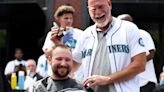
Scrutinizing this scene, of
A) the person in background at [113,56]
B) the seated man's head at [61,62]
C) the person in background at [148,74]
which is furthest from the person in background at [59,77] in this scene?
the person in background at [148,74]

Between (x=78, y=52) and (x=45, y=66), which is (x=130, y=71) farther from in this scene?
(x=45, y=66)

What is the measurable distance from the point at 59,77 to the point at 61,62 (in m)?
0.12

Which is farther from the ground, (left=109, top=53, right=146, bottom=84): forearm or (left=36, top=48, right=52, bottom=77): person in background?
(left=109, top=53, right=146, bottom=84): forearm

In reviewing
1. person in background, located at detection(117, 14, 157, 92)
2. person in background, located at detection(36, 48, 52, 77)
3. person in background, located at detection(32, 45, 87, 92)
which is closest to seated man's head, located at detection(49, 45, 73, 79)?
person in background, located at detection(32, 45, 87, 92)

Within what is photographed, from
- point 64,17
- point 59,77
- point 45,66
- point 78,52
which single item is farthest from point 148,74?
point 45,66

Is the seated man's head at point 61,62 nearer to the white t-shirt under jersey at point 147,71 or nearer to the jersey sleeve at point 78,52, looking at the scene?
the jersey sleeve at point 78,52

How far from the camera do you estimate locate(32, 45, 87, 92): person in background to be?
4.36 m

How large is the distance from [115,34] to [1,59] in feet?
39.7

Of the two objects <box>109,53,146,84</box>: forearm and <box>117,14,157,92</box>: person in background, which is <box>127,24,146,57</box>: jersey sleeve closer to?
<box>109,53,146,84</box>: forearm

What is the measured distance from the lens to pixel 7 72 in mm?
12203

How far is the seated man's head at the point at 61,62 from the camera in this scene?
173 inches

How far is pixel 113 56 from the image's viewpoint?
4.56 m

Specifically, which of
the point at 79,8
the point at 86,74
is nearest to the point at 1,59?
the point at 79,8

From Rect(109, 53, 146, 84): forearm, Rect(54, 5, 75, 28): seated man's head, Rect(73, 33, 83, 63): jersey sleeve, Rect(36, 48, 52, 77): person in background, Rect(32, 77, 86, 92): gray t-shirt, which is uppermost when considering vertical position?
Rect(54, 5, 75, 28): seated man's head
